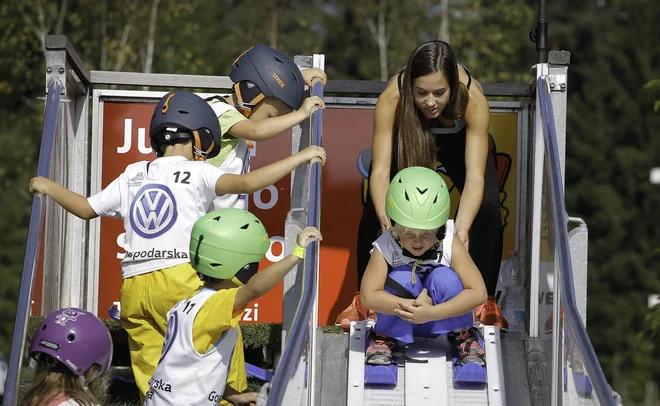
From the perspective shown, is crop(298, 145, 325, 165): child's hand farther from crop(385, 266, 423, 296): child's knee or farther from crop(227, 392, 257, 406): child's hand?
crop(227, 392, 257, 406): child's hand

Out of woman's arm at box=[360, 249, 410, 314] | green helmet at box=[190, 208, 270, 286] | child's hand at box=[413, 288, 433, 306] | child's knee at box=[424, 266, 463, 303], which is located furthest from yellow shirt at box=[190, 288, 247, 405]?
child's knee at box=[424, 266, 463, 303]

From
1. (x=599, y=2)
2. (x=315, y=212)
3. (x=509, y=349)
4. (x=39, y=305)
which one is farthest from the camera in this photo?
(x=599, y=2)

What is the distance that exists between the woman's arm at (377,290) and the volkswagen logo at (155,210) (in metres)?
1.03

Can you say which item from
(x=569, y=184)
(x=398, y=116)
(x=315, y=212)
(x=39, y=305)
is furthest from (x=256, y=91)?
(x=569, y=184)

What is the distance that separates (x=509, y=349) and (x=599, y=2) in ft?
155

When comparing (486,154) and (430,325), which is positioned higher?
(486,154)

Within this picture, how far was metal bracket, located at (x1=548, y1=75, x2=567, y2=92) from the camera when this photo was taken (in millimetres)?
7035

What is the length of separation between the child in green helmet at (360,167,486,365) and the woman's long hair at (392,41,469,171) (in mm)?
715

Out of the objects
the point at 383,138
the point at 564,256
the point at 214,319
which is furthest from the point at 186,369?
the point at 383,138

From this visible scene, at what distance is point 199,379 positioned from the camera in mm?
5512

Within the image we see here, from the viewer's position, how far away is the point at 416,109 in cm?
701

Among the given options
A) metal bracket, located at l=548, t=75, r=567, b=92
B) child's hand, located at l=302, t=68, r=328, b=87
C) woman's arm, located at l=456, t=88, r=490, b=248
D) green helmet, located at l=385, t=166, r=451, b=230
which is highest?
child's hand, located at l=302, t=68, r=328, b=87

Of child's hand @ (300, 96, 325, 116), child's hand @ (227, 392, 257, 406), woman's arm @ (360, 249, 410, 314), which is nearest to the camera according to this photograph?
child's hand @ (227, 392, 257, 406)

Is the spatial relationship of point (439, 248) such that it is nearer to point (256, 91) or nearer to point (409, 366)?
point (409, 366)
